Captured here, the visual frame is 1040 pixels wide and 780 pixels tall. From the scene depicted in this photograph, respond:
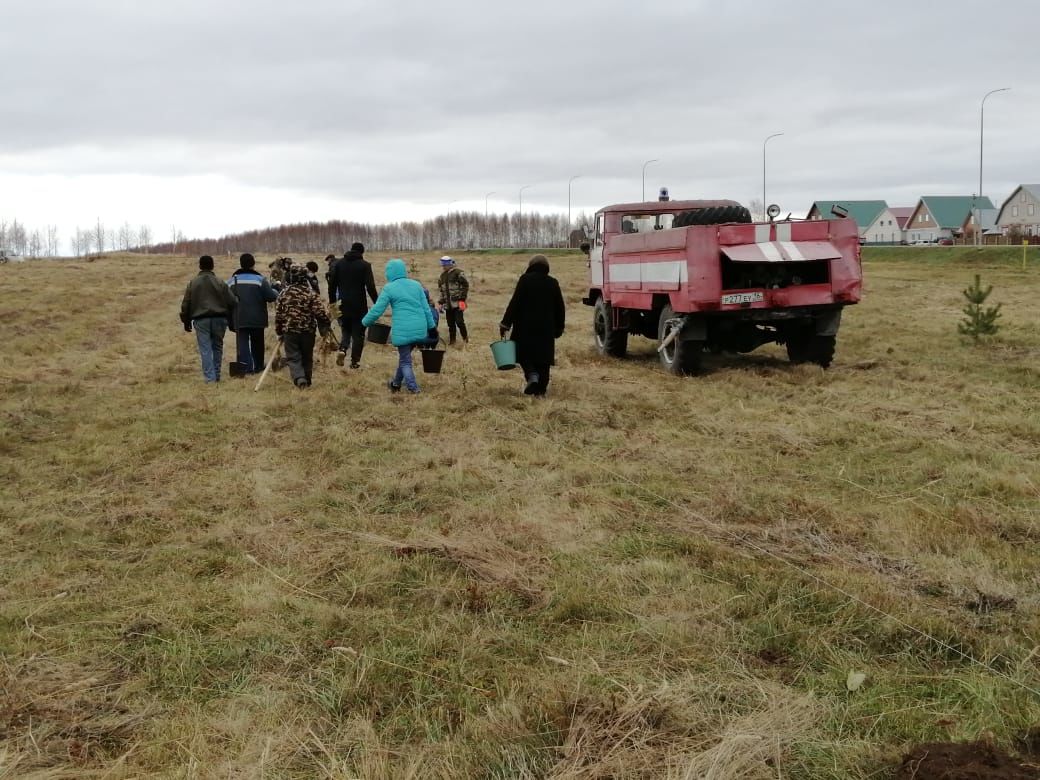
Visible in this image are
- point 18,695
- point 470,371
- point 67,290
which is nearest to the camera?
point 18,695

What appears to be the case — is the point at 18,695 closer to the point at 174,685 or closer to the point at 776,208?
the point at 174,685

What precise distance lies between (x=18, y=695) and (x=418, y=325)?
7.39 metres

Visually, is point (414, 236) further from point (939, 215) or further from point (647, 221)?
point (647, 221)

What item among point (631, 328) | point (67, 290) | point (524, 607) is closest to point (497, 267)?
point (67, 290)

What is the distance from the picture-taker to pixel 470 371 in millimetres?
12961

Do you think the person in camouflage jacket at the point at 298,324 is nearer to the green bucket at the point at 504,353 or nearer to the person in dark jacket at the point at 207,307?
the person in dark jacket at the point at 207,307

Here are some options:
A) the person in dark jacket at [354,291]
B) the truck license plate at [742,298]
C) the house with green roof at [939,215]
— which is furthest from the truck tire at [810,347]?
the house with green roof at [939,215]

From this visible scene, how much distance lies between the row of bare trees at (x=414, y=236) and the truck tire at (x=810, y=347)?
109192 mm

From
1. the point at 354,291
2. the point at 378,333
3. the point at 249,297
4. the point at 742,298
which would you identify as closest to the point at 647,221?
the point at 742,298

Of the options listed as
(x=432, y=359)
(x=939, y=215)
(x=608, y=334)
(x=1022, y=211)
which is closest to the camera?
(x=432, y=359)

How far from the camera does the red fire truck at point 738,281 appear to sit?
11.2m

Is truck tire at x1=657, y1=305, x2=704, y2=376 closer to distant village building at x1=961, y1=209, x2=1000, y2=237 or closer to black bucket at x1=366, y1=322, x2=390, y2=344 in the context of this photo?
black bucket at x1=366, y1=322, x2=390, y2=344

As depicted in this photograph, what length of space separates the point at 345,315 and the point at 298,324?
63.1 inches

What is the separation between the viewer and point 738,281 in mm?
11789
